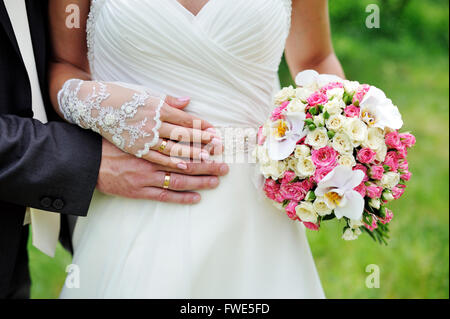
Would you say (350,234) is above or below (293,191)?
below

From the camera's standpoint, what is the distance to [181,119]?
1561mm

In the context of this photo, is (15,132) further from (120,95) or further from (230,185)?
(230,185)

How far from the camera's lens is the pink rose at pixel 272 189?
154cm

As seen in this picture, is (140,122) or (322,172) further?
(140,122)

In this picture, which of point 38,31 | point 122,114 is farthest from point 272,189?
point 38,31

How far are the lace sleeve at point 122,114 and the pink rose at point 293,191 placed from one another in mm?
439

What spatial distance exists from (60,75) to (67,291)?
2.59 feet

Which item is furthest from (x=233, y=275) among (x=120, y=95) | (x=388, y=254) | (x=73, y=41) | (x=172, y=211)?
(x=388, y=254)

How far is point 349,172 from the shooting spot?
4.53ft

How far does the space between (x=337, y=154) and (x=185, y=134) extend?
0.49 m

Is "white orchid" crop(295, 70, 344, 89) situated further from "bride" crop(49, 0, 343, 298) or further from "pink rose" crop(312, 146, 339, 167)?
"pink rose" crop(312, 146, 339, 167)

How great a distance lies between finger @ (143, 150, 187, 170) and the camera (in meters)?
1.55

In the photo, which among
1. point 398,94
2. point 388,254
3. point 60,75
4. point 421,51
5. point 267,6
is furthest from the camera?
point 421,51

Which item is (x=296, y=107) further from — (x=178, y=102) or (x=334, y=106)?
(x=178, y=102)
